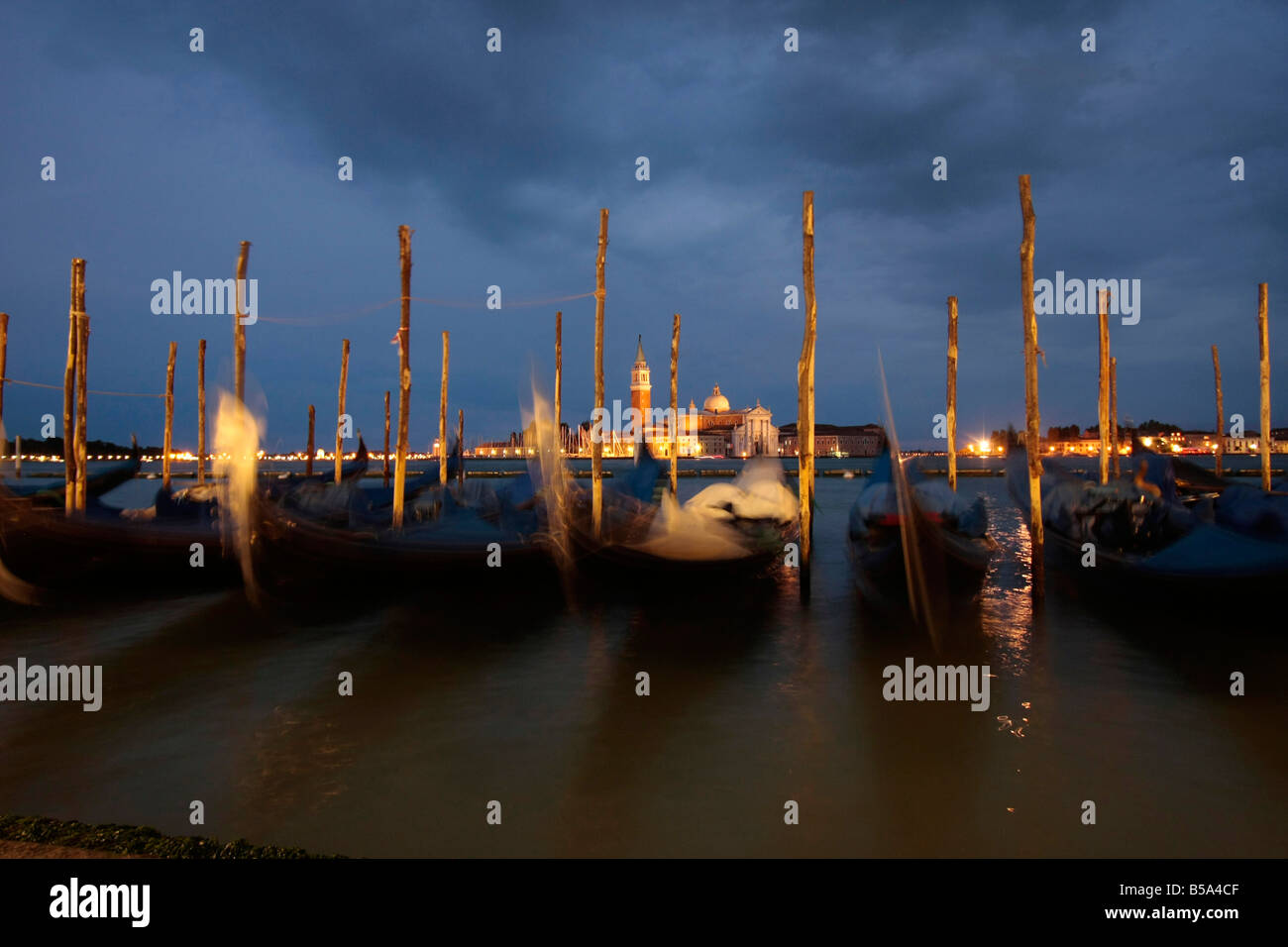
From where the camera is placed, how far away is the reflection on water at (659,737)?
Result: 327 cm

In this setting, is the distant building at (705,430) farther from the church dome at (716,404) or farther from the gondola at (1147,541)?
the gondola at (1147,541)

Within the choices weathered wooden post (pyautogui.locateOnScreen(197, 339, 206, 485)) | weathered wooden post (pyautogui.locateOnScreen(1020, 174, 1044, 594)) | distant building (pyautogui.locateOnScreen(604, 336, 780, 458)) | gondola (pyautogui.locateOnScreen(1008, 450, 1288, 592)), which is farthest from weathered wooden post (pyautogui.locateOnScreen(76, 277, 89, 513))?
distant building (pyautogui.locateOnScreen(604, 336, 780, 458))

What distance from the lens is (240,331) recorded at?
997 centimetres

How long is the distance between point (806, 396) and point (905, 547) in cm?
244

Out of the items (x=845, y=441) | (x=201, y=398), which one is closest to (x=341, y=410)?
(x=201, y=398)

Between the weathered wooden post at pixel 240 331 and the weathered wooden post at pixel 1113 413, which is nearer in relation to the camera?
the weathered wooden post at pixel 240 331

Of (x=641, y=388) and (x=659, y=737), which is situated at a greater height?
(x=641, y=388)

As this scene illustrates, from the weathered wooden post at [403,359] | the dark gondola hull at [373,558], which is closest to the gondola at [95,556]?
the dark gondola hull at [373,558]

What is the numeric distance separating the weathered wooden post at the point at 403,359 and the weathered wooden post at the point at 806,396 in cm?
506

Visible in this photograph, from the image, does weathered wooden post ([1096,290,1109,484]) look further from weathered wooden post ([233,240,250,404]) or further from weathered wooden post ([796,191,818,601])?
weathered wooden post ([233,240,250,404])

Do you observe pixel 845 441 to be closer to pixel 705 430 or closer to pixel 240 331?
pixel 705 430

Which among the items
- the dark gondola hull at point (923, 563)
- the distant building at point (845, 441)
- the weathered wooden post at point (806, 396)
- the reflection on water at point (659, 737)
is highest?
the distant building at point (845, 441)
